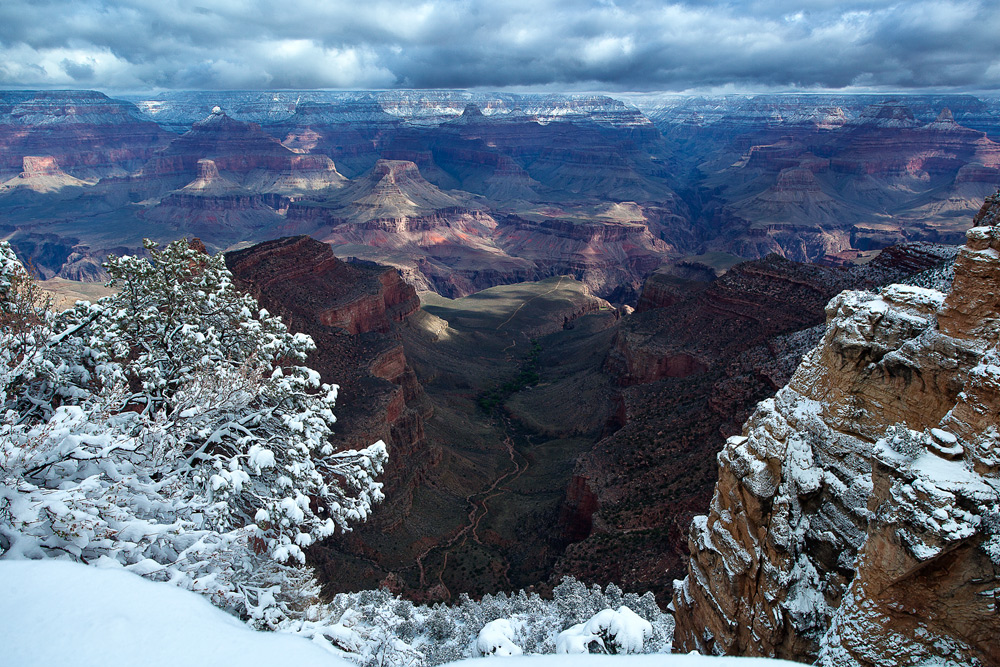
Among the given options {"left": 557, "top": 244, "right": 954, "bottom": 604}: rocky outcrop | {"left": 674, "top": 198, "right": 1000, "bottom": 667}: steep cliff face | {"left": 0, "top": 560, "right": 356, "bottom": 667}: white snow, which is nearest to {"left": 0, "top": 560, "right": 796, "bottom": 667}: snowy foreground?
{"left": 0, "top": 560, "right": 356, "bottom": 667}: white snow

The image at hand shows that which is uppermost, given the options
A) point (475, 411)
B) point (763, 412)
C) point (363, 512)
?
point (763, 412)

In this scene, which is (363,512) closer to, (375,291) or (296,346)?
(296,346)

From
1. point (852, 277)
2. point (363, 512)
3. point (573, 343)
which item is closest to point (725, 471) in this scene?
point (363, 512)

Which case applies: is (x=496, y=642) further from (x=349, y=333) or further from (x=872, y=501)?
(x=349, y=333)

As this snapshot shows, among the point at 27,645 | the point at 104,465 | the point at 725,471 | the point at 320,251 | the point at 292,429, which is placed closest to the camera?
the point at 27,645

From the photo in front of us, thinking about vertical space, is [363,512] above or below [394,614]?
above
